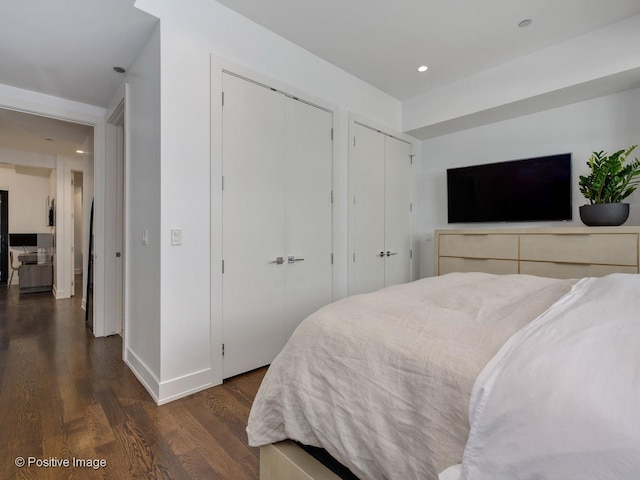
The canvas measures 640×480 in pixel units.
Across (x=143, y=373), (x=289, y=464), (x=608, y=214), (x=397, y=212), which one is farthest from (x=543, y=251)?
(x=143, y=373)

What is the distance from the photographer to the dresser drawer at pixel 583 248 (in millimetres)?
2459

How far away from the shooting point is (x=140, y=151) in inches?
90.4

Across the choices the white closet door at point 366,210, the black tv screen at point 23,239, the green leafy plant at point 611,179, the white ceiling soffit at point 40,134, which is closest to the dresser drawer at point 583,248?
the green leafy plant at point 611,179

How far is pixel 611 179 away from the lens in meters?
2.60

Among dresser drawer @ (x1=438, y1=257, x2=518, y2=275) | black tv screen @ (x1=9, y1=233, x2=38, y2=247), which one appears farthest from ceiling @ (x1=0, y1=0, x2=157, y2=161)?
black tv screen @ (x1=9, y1=233, x2=38, y2=247)

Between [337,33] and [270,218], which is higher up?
[337,33]

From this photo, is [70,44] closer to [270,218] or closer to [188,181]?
[188,181]

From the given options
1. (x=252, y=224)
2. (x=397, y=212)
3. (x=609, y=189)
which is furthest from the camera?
(x=397, y=212)

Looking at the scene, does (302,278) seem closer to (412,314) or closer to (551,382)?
(412,314)

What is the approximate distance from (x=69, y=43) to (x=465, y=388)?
10.5 ft

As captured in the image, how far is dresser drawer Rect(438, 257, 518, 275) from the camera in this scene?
10.0 ft

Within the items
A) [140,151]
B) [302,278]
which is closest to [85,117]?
[140,151]

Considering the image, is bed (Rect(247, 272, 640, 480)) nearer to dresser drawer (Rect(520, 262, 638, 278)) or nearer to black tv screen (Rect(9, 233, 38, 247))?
dresser drawer (Rect(520, 262, 638, 278))

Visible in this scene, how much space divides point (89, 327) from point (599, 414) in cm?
436
